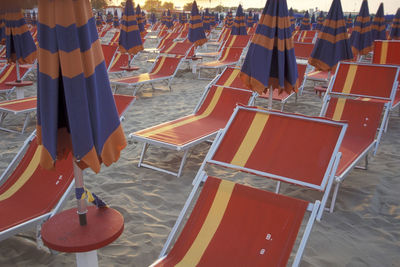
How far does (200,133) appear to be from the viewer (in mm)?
4039

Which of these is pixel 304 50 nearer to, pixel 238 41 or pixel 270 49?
pixel 238 41

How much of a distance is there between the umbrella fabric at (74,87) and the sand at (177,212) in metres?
1.14

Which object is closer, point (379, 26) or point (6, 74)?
point (6, 74)

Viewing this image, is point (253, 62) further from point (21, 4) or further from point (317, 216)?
point (21, 4)

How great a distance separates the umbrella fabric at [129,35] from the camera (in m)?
7.92

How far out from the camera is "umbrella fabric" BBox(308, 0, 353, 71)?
627cm

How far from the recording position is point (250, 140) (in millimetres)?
2666

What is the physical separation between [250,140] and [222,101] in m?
2.31

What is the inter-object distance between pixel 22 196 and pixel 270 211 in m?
1.91

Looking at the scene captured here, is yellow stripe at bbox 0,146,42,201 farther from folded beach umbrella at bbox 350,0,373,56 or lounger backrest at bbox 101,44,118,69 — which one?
folded beach umbrella at bbox 350,0,373,56

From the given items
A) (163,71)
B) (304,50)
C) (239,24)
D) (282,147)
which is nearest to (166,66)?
(163,71)

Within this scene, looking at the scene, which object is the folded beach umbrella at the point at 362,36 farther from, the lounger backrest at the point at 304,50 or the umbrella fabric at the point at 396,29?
the umbrella fabric at the point at 396,29

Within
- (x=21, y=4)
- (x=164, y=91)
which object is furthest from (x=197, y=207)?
(x=164, y=91)

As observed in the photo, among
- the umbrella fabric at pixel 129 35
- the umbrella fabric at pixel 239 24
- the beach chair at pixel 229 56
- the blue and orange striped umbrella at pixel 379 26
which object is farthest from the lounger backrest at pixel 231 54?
the blue and orange striped umbrella at pixel 379 26
